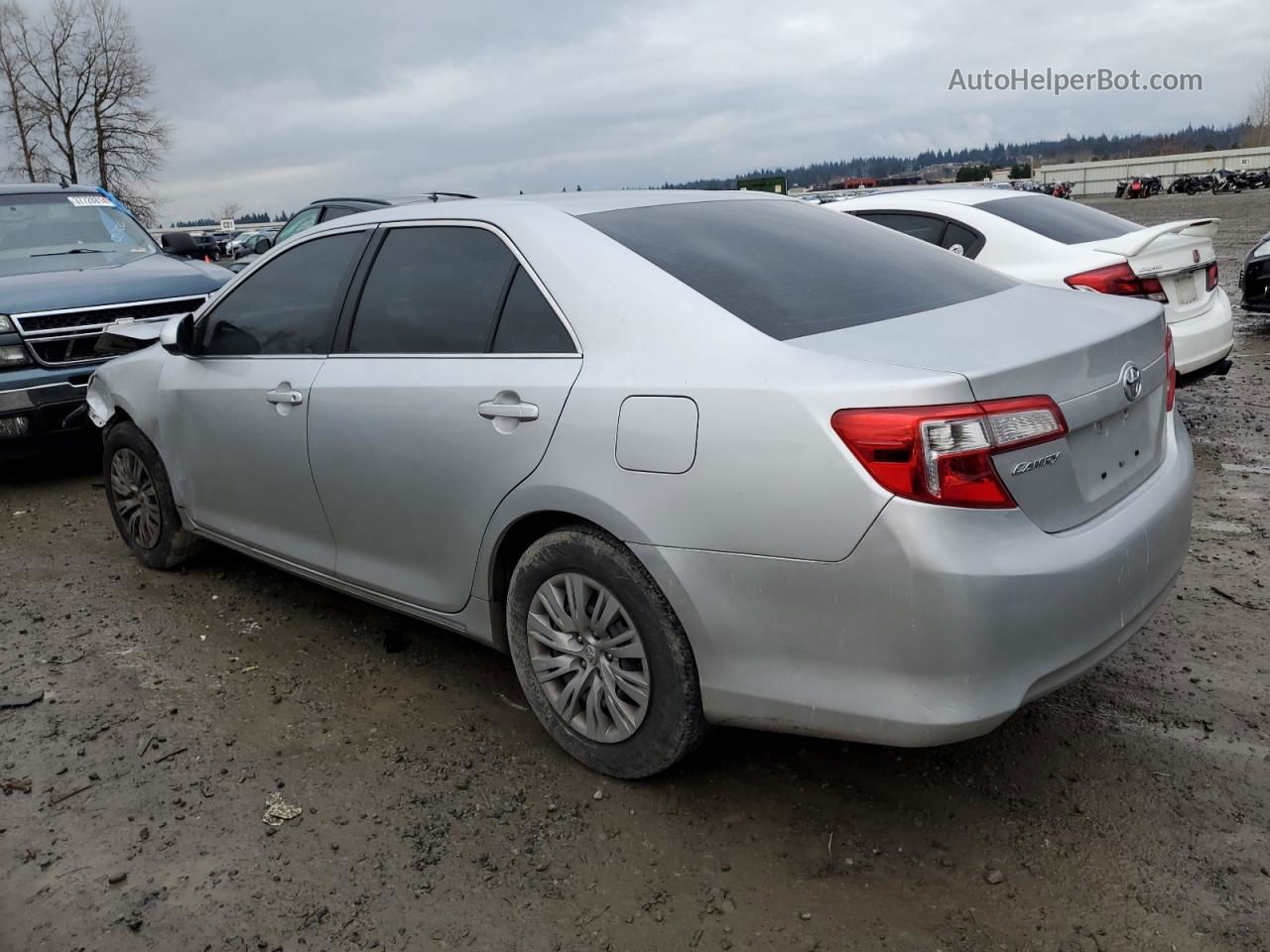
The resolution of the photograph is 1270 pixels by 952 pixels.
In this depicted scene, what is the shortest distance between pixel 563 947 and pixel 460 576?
126 centimetres

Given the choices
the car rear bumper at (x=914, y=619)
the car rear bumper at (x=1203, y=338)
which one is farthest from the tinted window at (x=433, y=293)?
the car rear bumper at (x=1203, y=338)

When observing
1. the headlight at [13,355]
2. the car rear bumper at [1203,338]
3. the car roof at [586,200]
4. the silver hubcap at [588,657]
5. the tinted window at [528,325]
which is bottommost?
the silver hubcap at [588,657]

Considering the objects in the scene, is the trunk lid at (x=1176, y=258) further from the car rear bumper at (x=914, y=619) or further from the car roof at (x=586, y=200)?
the car rear bumper at (x=914, y=619)

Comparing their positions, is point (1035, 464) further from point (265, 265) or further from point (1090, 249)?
point (1090, 249)

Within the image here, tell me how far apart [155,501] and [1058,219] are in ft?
18.1

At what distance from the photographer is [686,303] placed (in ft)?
9.33

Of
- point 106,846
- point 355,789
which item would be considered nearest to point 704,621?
point 355,789

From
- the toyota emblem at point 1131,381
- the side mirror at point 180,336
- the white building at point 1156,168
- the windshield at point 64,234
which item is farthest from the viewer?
the white building at point 1156,168

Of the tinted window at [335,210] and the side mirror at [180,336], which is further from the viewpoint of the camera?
the tinted window at [335,210]

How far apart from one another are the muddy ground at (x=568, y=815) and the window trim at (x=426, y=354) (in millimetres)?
1236

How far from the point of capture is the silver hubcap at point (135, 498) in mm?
5020

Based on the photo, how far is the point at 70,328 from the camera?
6.71 metres

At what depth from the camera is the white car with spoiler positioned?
19.5 ft

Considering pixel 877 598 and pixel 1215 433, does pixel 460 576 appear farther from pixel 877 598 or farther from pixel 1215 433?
pixel 1215 433
